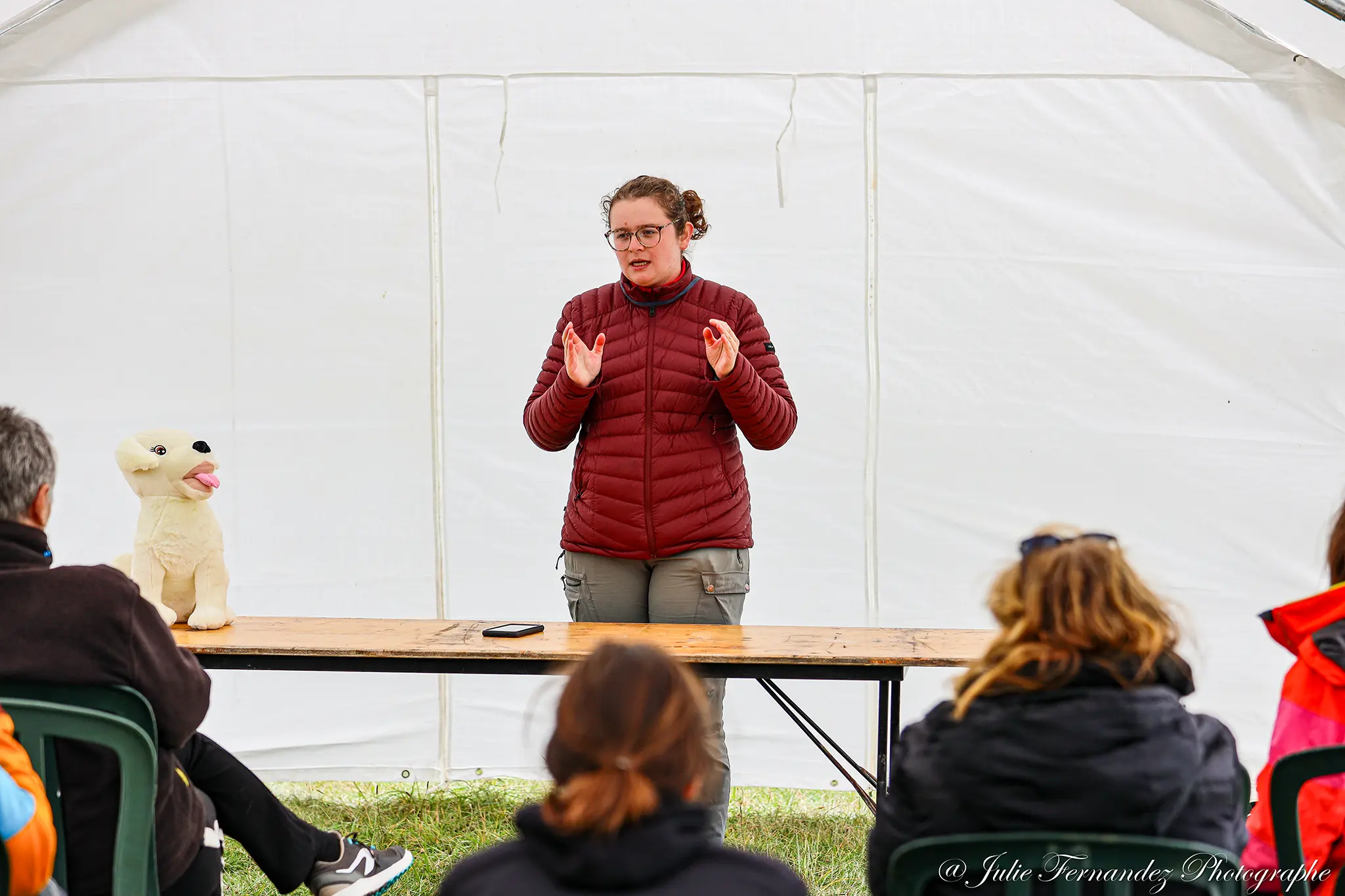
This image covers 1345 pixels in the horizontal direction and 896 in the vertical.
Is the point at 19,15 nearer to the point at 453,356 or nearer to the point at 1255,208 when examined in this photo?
the point at 453,356

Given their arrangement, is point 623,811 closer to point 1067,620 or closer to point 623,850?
point 623,850

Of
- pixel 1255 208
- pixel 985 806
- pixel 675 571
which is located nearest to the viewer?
pixel 985 806

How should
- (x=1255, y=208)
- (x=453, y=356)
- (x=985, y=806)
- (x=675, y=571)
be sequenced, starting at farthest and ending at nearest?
(x=453, y=356) → (x=1255, y=208) → (x=675, y=571) → (x=985, y=806)

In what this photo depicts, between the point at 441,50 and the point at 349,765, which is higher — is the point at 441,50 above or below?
above

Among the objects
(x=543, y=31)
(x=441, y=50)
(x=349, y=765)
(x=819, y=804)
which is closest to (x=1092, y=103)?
(x=543, y=31)

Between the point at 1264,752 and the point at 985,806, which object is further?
the point at 1264,752

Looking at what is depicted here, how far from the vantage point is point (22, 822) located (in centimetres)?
147

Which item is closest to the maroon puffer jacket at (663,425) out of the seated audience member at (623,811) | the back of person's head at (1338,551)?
the back of person's head at (1338,551)

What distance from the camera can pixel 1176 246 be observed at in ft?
11.5

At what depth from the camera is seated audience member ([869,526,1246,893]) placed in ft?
4.31

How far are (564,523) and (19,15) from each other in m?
2.22

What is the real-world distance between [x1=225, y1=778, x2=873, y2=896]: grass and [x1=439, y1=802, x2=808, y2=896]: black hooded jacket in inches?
76.4

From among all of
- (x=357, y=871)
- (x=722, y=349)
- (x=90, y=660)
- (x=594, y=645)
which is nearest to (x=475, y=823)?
(x=357, y=871)

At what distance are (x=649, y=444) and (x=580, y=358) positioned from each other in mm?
244
